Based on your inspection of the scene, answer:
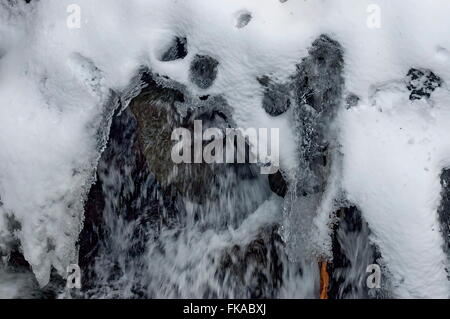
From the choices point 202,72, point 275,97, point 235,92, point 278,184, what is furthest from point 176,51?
point 278,184

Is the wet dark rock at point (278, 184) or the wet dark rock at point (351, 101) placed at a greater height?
the wet dark rock at point (351, 101)

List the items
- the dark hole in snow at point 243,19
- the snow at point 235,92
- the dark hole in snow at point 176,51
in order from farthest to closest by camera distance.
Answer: the dark hole in snow at point 176,51 → the dark hole in snow at point 243,19 → the snow at point 235,92

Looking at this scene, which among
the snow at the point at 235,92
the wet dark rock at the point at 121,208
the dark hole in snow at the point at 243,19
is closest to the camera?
the snow at the point at 235,92

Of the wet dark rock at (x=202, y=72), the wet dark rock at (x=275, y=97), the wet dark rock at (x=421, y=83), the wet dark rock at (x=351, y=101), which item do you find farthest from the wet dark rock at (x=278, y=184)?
the wet dark rock at (x=421, y=83)

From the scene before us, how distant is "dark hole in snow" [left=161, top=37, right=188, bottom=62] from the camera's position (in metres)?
2.77

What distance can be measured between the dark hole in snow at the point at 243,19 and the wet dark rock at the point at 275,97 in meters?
0.32

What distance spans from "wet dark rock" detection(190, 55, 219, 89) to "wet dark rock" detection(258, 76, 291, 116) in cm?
28

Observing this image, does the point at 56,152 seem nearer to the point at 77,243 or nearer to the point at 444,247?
the point at 77,243

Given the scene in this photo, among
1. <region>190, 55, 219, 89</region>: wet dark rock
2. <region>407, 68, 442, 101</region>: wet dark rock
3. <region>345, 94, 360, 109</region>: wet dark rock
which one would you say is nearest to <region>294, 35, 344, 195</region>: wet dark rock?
<region>345, 94, 360, 109</region>: wet dark rock

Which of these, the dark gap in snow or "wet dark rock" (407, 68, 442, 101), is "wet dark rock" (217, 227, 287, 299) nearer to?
the dark gap in snow

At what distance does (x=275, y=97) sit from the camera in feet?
8.95

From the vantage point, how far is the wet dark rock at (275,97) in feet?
8.91

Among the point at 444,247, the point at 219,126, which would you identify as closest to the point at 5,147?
the point at 219,126

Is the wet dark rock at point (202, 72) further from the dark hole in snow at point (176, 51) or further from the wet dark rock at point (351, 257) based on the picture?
the wet dark rock at point (351, 257)
